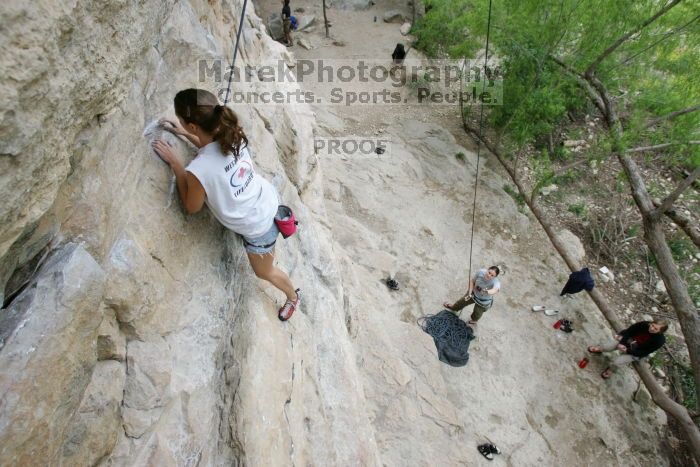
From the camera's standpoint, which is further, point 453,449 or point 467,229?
point 467,229

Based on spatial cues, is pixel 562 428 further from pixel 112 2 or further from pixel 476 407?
pixel 112 2

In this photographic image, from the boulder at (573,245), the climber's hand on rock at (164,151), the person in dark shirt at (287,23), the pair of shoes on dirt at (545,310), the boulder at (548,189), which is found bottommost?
the pair of shoes on dirt at (545,310)

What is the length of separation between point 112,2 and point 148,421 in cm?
184

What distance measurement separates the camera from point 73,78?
143cm

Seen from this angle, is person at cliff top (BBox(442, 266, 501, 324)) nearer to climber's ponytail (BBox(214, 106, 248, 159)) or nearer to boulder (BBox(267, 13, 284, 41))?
climber's ponytail (BBox(214, 106, 248, 159))

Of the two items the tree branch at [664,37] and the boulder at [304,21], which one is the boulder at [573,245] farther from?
the boulder at [304,21]

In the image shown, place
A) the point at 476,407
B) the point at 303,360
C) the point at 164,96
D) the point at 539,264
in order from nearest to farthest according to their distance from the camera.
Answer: the point at 164,96, the point at 303,360, the point at 476,407, the point at 539,264

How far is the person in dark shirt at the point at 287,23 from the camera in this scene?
11.3m

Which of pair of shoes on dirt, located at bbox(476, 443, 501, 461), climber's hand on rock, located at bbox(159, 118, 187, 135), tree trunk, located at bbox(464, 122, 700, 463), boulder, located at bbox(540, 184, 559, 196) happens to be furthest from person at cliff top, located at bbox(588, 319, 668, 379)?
climber's hand on rock, located at bbox(159, 118, 187, 135)

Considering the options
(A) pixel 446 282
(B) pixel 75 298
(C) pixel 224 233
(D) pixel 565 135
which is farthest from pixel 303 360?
(D) pixel 565 135

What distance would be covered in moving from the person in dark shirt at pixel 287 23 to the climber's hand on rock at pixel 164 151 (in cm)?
1070

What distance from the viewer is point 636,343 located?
5.94m

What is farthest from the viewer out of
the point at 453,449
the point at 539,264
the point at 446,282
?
the point at 539,264

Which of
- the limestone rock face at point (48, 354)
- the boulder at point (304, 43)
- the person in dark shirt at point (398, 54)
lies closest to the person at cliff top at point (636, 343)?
the limestone rock face at point (48, 354)
